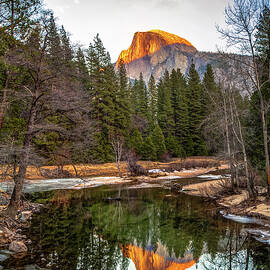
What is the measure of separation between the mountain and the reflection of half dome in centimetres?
16361

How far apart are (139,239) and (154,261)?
152 cm

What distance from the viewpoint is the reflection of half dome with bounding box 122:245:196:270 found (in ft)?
21.7

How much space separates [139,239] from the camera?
27.7ft

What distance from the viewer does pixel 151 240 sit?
8320 mm

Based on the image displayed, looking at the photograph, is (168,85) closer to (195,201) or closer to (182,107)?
(182,107)

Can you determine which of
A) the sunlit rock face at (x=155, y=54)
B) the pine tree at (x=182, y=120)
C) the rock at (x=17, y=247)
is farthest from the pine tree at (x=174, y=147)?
the sunlit rock face at (x=155, y=54)

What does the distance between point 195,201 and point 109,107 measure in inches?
910

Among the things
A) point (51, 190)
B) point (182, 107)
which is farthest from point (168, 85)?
point (51, 190)

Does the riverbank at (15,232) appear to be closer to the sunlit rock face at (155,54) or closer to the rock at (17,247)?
the rock at (17,247)

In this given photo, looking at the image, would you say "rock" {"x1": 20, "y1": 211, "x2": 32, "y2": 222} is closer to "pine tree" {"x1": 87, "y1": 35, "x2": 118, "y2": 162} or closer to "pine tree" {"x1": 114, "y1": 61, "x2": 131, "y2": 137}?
"pine tree" {"x1": 87, "y1": 35, "x2": 118, "y2": 162}

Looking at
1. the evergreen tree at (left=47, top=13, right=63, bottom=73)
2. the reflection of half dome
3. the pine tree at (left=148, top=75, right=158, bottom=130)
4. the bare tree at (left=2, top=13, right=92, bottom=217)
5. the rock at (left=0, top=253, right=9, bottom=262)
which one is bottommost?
the reflection of half dome

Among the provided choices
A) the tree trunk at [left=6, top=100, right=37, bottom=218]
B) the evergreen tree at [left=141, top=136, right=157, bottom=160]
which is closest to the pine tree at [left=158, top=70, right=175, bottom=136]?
the evergreen tree at [left=141, top=136, right=157, bottom=160]

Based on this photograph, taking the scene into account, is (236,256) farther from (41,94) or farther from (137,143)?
(137,143)

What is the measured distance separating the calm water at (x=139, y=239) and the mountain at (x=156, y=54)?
6276 inches
